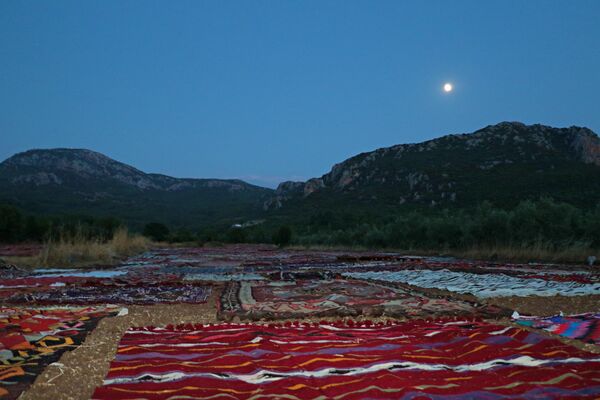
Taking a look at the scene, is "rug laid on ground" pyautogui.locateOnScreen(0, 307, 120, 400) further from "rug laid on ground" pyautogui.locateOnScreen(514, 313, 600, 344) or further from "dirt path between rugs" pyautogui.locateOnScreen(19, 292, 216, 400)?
"rug laid on ground" pyautogui.locateOnScreen(514, 313, 600, 344)

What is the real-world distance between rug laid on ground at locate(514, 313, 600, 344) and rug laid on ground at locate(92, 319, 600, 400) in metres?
0.50

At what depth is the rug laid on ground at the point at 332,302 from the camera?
4.86 metres

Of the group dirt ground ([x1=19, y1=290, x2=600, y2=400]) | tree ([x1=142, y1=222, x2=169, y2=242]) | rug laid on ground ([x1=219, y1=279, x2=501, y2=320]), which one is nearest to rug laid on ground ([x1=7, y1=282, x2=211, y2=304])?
dirt ground ([x1=19, y1=290, x2=600, y2=400])

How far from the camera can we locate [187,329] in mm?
3975

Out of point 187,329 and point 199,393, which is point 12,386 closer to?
point 199,393

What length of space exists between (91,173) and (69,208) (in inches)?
1075

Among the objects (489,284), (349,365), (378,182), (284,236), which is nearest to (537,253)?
Answer: (489,284)

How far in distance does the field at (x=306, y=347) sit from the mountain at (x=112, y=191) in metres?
47.3

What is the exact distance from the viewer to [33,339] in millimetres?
3482

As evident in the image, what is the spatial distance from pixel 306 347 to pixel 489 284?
15.4 ft

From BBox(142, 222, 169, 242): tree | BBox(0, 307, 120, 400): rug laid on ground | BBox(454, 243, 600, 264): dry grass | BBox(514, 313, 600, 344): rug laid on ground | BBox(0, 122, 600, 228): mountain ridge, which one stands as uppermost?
BBox(0, 122, 600, 228): mountain ridge

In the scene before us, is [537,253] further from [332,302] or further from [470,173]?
[470,173]

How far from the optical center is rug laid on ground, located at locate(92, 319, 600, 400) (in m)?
2.39

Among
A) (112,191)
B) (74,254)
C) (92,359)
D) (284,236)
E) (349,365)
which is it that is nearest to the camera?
(349,365)
